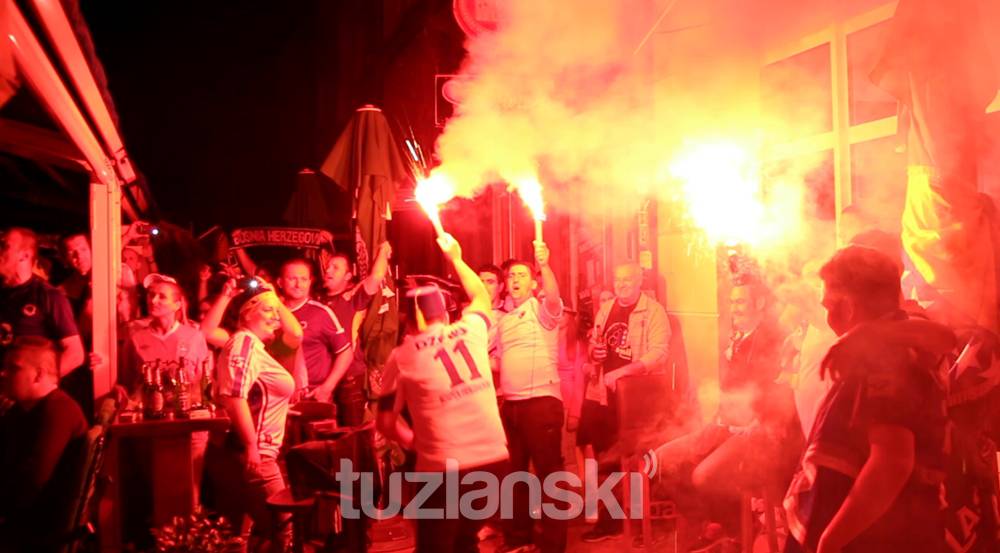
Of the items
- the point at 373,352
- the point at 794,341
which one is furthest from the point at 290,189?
the point at 794,341

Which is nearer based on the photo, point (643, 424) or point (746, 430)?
point (746, 430)

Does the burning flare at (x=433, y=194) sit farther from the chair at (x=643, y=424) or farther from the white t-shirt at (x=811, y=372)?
the white t-shirt at (x=811, y=372)

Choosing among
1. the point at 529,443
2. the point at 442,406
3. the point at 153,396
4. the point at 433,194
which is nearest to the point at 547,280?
the point at 433,194

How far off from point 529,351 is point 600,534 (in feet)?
4.62

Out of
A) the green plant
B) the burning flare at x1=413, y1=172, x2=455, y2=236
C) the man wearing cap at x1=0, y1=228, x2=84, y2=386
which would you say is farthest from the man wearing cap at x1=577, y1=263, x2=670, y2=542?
the man wearing cap at x1=0, y1=228, x2=84, y2=386

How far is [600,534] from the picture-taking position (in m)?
6.09

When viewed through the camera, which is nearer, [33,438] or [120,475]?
[33,438]

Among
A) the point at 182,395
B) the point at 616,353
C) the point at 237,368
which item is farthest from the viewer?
the point at 616,353

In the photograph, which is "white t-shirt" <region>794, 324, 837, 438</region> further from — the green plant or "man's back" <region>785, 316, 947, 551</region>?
the green plant

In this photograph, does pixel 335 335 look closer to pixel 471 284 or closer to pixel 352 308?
pixel 352 308

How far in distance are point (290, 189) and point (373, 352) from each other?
14065 millimetres

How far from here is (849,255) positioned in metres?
3.53

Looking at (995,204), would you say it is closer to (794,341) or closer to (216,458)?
(794,341)

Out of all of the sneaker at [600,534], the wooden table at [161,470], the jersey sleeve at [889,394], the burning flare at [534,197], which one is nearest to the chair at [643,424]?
the sneaker at [600,534]
